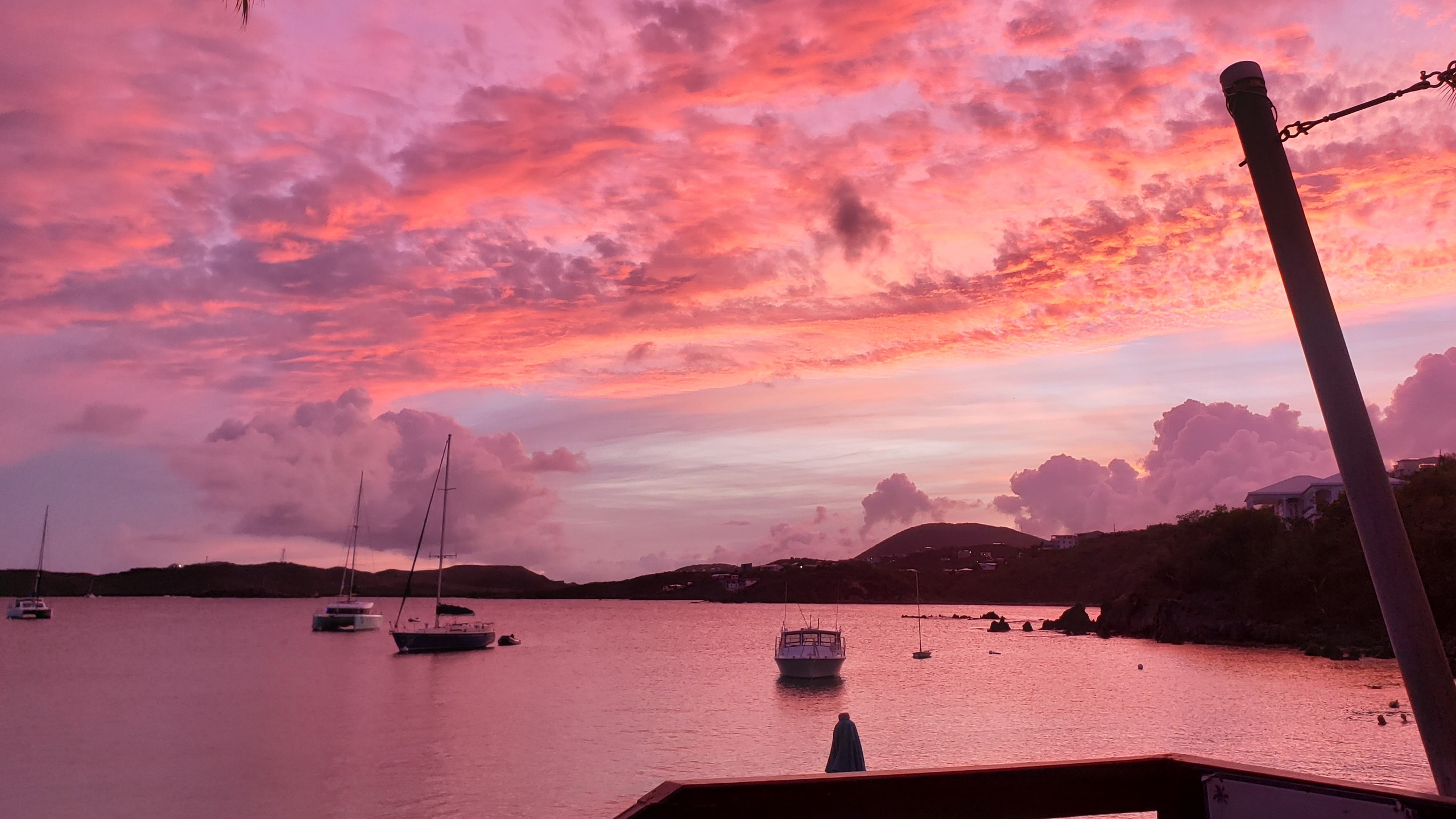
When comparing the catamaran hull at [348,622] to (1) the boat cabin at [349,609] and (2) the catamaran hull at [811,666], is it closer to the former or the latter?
(1) the boat cabin at [349,609]

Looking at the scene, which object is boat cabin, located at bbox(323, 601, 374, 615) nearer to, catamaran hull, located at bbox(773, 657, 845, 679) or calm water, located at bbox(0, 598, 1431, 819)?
calm water, located at bbox(0, 598, 1431, 819)

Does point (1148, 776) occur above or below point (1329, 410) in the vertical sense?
below

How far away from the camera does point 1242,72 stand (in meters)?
6.85

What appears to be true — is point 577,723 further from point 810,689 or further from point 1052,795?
point 1052,795

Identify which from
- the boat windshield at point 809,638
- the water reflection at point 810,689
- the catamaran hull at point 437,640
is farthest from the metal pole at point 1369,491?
the catamaran hull at point 437,640

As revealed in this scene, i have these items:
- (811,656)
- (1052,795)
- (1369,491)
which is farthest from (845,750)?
(811,656)

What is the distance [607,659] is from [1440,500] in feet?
274

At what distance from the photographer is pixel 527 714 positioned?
206ft

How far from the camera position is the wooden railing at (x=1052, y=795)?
380 centimetres

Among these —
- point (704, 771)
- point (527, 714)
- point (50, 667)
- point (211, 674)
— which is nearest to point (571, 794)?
point (704, 771)

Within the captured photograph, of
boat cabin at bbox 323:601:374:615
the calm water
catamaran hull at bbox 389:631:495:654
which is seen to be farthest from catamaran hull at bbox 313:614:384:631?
catamaran hull at bbox 389:631:495:654

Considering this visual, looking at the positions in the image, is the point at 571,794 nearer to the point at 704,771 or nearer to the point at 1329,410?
the point at 704,771

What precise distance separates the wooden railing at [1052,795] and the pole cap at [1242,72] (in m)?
4.86

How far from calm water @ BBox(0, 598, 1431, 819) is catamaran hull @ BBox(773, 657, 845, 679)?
1.67 meters
